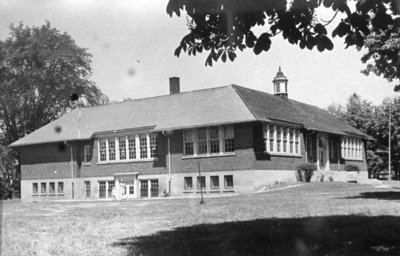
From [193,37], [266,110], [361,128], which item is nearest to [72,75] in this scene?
[266,110]

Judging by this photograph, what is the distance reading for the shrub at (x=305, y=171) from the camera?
131ft

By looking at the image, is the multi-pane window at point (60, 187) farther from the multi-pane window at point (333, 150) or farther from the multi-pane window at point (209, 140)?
the multi-pane window at point (333, 150)

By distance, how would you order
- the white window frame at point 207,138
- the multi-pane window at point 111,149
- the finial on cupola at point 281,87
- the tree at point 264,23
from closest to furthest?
the tree at point 264,23 < the white window frame at point 207,138 < the multi-pane window at point 111,149 < the finial on cupola at point 281,87

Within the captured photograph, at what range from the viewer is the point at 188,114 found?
3941cm

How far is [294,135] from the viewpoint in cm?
4044

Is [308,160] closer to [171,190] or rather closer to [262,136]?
[262,136]

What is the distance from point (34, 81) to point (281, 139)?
28.0 metres

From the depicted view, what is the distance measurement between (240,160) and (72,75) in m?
27.5

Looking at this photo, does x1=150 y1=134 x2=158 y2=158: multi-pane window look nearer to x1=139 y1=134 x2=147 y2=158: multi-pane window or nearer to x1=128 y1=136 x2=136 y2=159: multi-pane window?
x1=139 y1=134 x2=147 y2=158: multi-pane window

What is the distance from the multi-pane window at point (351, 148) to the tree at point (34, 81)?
27.9 meters

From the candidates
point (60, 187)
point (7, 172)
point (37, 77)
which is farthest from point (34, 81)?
point (60, 187)

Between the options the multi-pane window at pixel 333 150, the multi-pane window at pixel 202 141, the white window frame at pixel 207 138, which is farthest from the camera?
the multi-pane window at pixel 333 150

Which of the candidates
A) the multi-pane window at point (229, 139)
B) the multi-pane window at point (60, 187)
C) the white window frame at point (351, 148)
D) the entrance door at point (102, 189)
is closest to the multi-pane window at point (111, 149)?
the entrance door at point (102, 189)

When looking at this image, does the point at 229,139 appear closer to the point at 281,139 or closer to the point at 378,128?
the point at 281,139
